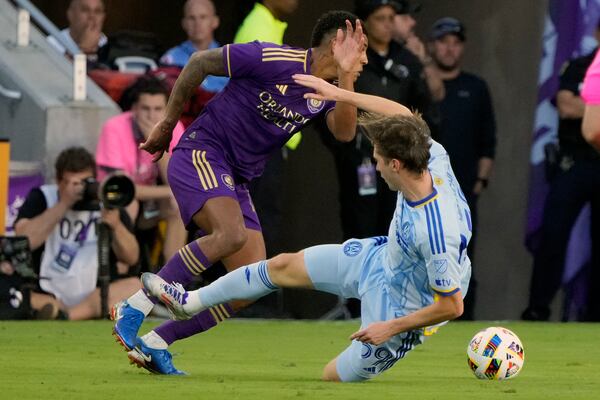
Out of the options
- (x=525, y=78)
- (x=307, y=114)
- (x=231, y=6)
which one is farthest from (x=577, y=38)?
(x=307, y=114)

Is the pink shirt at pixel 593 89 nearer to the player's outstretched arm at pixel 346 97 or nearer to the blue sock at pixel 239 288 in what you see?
the player's outstretched arm at pixel 346 97

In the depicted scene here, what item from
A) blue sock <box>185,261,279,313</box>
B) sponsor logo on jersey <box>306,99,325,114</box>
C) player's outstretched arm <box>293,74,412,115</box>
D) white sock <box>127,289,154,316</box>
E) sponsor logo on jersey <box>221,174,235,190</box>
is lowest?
white sock <box>127,289,154,316</box>

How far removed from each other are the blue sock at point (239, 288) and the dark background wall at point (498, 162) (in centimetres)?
823

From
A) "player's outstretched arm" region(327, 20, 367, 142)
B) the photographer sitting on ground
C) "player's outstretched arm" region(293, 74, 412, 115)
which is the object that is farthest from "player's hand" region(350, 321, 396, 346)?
the photographer sitting on ground

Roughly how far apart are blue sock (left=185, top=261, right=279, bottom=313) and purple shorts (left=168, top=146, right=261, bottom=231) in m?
0.96

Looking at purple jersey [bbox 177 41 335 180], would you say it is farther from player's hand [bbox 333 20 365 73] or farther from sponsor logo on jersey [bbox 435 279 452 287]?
sponsor logo on jersey [bbox 435 279 452 287]

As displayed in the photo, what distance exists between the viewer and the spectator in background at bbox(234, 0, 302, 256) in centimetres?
1439

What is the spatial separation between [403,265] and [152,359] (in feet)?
5.27

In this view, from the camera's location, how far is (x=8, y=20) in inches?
619

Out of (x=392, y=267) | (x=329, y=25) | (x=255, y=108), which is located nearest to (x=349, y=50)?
(x=329, y=25)

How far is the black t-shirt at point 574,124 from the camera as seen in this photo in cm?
→ 1541

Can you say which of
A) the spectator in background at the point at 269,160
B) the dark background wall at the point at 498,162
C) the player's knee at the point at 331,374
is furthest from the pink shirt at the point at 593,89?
the dark background wall at the point at 498,162

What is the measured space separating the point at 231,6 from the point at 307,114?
8.50 m

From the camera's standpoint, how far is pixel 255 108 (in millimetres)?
10133
